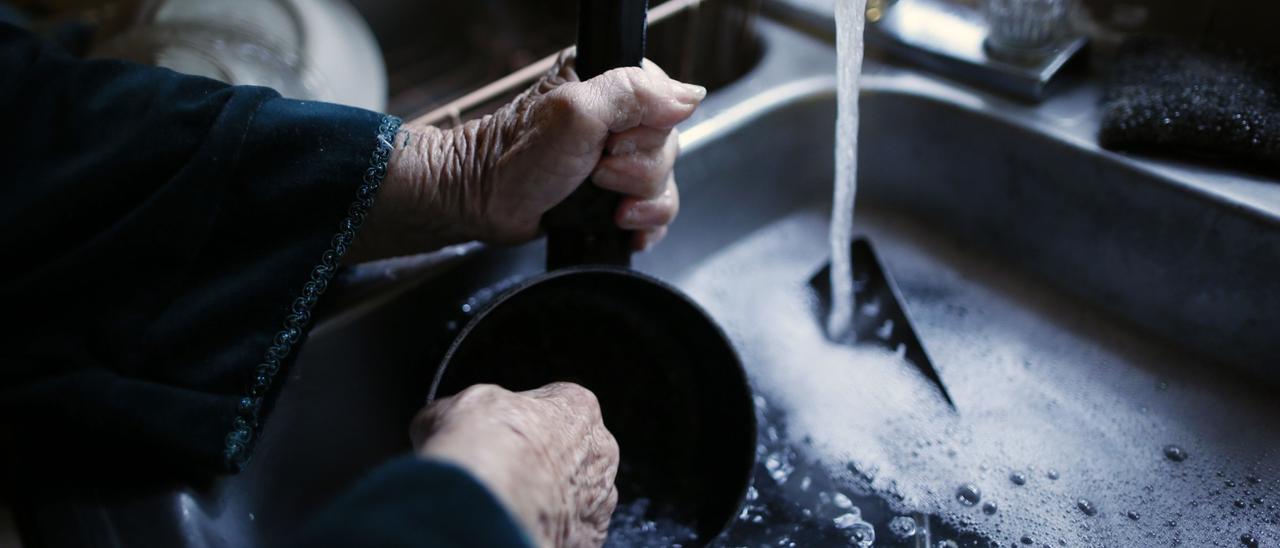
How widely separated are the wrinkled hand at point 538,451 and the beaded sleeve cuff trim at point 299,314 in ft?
0.44

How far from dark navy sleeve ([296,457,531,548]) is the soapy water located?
0.34 meters

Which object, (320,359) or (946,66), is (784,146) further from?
(320,359)

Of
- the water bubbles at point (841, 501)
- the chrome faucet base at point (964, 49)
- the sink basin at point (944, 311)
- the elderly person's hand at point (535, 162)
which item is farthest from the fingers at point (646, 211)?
the chrome faucet base at point (964, 49)

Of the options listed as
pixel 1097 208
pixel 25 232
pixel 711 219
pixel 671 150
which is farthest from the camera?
pixel 711 219

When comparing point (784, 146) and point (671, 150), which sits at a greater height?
point (671, 150)

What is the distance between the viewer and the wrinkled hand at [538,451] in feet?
1.30

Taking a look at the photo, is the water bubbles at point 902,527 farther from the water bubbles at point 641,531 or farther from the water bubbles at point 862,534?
the water bubbles at point 641,531

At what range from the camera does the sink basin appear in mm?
637

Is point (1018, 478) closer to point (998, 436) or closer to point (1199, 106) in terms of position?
point (998, 436)

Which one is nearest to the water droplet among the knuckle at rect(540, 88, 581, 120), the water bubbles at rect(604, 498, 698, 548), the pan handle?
the water bubbles at rect(604, 498, 698, 548)

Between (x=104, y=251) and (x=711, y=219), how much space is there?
20.9 inches

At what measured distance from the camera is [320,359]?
0.65 m

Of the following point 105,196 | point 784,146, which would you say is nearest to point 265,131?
point 105,196

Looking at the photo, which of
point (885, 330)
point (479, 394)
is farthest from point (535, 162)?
point (885, 330)
